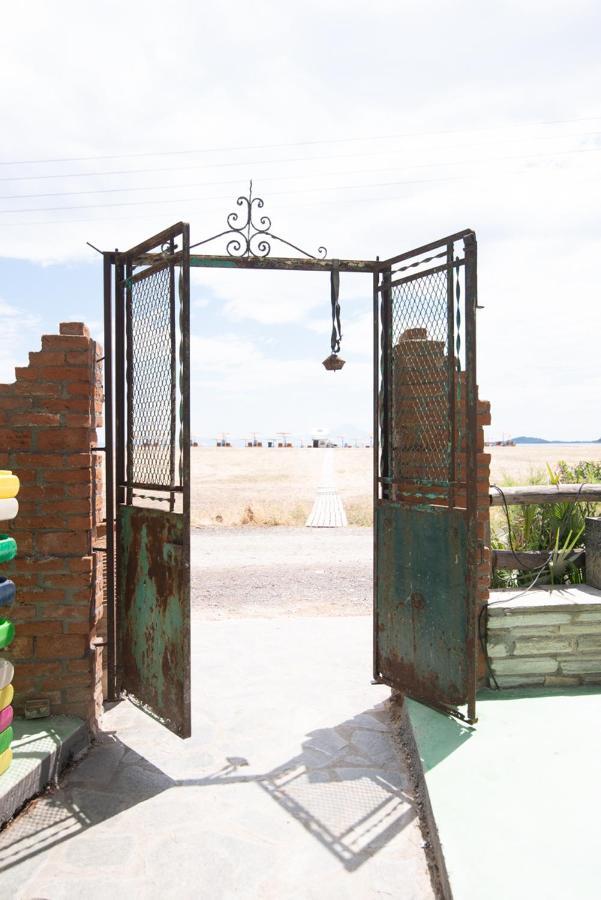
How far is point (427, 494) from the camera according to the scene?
13.8 feet

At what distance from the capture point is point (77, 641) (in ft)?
13.0

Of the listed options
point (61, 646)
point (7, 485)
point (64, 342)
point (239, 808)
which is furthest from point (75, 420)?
point (239, 808)

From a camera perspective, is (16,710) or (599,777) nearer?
(599,777)

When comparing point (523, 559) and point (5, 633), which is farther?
point (523, 559)

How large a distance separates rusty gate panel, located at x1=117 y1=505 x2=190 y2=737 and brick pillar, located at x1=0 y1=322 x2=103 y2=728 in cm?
29

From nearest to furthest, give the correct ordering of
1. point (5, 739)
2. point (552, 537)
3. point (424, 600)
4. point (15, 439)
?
point (5, 739) < point (15, 439) < point (424, 600) < point (552, 537)

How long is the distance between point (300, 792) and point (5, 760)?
1508 millimetres

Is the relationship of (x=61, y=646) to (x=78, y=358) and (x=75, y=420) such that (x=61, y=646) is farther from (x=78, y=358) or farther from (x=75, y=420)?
(x=78, y=358)

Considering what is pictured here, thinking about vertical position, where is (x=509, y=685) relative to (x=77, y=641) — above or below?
below

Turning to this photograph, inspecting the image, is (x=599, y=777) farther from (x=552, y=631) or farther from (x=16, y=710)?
(x=16, y=710)

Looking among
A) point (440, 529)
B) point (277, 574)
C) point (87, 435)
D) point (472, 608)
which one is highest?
point (87, 435)

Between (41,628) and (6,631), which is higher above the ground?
(6,631)

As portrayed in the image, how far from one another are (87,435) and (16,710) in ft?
5.47

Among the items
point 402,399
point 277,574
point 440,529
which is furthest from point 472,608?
point 277,574
